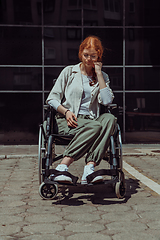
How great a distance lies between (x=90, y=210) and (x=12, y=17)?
945 centimetres

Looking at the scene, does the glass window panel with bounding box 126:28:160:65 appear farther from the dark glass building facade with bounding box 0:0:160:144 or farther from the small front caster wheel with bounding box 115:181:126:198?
the small front caster wheel with bounding box 115:181:126:198

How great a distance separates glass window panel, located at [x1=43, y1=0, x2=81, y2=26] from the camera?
11844 mm

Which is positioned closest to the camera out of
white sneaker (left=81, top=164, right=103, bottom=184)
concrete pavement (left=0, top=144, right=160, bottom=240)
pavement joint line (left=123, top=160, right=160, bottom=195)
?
concrete pavement (left=0, top=144, right=160, bottom=240)

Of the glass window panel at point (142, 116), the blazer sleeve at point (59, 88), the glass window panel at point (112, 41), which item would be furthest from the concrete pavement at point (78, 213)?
the glass window panel at point (112, 41)

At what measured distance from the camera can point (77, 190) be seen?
465 cm

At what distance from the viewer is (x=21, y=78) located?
11.9 m

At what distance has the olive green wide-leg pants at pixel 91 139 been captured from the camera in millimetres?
4059

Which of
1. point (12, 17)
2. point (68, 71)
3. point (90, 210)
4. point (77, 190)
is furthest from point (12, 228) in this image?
point (12, 17)

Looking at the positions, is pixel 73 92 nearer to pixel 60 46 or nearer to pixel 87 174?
pixel 87 174

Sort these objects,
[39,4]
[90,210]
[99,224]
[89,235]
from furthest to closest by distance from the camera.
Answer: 1. [39,4]
2. [90,210]
3. [99,224]
4. [89,235]

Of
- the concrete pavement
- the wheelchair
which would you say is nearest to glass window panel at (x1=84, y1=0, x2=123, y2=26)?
the concrete pavement

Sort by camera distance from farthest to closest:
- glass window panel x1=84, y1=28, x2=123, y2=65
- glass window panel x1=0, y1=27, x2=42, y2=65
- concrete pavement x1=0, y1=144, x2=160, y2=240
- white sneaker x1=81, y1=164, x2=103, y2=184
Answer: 1. glass window panel x1=84, y1=28, x2=123, y2=65
2. glass window panel x1=0, y1=27, x2=42, y2=65
3. white sneaker x1=81, y1=164, x2=103, y2=184
4. concrete pavement x1=0, y1=144, x2=160, y2=240

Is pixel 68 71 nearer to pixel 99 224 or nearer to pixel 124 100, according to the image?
pixel 99 224

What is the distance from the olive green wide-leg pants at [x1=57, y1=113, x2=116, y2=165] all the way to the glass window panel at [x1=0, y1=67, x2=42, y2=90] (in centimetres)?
788
